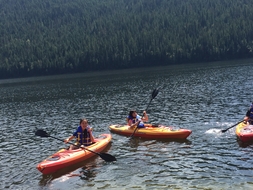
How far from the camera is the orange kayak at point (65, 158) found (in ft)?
54.2

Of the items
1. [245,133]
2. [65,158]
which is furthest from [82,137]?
[245,133]

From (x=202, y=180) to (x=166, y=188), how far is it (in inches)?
73.6

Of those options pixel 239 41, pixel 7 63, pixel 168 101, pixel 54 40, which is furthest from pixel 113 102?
pixel 54 40

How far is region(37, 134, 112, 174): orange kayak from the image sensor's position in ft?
54.2

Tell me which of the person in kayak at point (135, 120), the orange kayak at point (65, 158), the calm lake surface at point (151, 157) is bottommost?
the calm lake surface at point (151, 157)

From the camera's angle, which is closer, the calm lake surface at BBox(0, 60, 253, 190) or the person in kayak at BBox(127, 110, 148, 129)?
the calm lake surface at BBox(0, 60, 253, 190)

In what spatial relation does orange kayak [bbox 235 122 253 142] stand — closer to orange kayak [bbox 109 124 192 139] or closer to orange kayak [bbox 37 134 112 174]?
orange kayak [bbox 109 124 192 139]

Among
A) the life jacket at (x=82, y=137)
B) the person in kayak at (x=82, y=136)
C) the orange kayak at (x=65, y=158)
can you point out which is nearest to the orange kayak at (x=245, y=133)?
the orange kayak at (x=65, y=158)

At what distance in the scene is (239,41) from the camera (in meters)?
137

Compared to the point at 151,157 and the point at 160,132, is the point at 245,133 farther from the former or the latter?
the point at 151,157

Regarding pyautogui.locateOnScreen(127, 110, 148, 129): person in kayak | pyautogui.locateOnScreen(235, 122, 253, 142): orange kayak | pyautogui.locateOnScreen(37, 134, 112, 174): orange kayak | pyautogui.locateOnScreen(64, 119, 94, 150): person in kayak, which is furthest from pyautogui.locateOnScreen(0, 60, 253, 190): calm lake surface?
pyautogui.locateOnScreen(64, 119, 94, 150): person in kayak

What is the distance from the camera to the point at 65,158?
1744 centimetres

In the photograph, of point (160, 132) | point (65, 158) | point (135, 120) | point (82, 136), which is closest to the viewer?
point (65, 158)

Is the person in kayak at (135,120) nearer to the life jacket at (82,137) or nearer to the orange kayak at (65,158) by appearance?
the orange kayak at (65,158)
